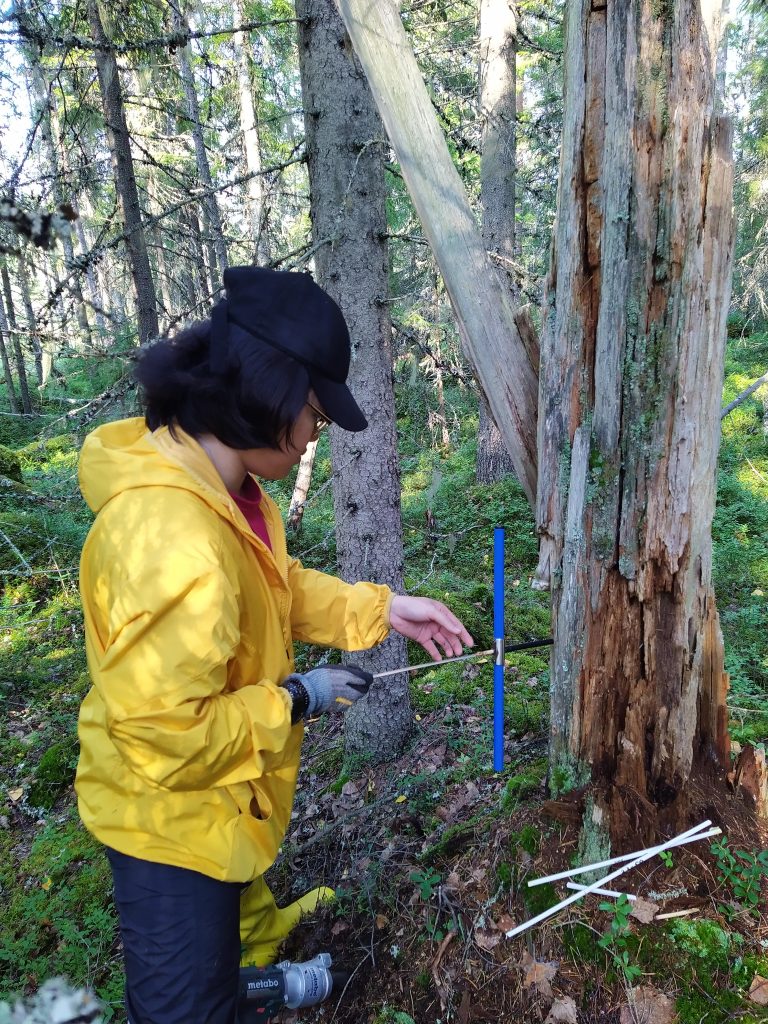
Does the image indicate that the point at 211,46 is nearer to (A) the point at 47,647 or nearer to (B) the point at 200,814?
(A) the point at 47,647

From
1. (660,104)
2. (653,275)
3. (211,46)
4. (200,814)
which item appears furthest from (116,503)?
(211,46)

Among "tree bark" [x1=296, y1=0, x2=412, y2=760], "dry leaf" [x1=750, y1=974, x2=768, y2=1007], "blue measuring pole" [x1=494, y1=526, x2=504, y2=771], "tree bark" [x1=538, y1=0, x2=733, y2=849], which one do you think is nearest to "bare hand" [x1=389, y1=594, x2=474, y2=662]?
"blue measuring pole" [x1=494, y1=526, x2=504, y2=771]

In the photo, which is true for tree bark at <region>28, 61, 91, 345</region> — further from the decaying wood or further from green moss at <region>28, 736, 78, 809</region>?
green moss at <region>28, 736, 78, 809</region>

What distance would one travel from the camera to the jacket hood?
175 centimetres

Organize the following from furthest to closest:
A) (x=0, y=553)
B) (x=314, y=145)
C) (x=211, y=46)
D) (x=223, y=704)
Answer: (x=211, y=46) → (x=0, y=553) → (x=314, y=145) → (x=223, y=704)

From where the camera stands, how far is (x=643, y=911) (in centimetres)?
190

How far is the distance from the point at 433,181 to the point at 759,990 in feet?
8.87

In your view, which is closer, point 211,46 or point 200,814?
point 200,814

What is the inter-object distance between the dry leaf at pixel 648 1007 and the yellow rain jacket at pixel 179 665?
118 cm

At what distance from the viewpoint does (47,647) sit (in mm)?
6266

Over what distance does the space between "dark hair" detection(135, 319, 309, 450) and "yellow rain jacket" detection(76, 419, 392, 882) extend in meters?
0.09

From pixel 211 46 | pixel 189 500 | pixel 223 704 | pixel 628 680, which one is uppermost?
pixel 211 46

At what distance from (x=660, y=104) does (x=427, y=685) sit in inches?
158

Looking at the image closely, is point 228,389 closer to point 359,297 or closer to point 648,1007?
point 359,297
